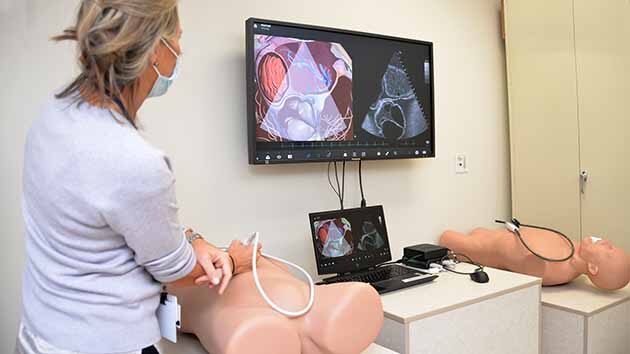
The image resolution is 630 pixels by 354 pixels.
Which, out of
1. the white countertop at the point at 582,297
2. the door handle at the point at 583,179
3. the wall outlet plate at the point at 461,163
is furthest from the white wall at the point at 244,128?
the white countertop at the point at 582,297

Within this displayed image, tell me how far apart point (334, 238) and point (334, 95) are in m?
0.60

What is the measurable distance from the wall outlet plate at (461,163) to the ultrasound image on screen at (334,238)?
935mm

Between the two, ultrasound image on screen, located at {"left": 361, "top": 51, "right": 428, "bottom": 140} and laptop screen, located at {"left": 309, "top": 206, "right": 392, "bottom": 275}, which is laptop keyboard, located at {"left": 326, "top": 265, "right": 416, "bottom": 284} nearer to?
laptop screen, located at {"left": 309, "top": 206, "right": 392, "bottom": 275}

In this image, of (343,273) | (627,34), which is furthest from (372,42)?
(627,34)

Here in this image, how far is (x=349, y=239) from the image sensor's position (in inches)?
82.7

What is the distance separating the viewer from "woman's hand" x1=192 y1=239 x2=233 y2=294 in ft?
3.84

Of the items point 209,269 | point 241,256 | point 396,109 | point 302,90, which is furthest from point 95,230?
point 396,109

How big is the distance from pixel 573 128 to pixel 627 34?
Result: 49 cm

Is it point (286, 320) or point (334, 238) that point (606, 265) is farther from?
point (286, 320)

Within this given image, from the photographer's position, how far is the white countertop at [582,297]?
6.97ft

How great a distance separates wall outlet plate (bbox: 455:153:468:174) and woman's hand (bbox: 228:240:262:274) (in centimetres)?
167

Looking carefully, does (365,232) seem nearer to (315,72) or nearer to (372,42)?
(315,72)

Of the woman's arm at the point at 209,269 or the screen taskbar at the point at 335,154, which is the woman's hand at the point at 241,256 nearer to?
the woman's arm at the point at 209,269

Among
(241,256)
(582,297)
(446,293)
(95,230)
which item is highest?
(95,230)
